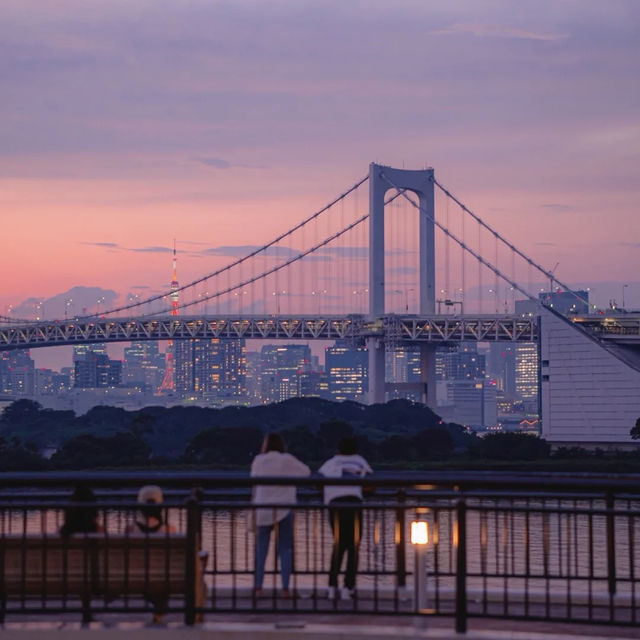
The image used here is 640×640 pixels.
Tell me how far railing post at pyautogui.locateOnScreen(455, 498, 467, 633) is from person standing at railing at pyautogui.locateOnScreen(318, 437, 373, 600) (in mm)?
881

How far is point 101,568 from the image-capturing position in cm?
805

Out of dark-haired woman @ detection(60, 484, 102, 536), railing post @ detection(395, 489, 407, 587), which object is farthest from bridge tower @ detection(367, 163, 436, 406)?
dark-haired woman @ detection(60, 484, 102, 536)

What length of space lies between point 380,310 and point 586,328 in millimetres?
17876

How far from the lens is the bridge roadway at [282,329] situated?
78.2m

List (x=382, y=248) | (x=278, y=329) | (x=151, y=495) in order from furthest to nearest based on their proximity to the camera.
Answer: (x=278, y=329)
(x=382, y=248)
(x=151, y=495)

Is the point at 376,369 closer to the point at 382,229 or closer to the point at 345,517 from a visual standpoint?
the point at 382,229

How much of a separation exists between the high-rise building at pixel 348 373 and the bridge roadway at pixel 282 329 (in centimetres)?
8474

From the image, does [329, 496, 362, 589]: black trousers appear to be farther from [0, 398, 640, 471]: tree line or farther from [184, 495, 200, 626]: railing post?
[0, 398, 640, 471]: tree line

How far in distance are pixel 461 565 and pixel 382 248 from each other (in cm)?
7419

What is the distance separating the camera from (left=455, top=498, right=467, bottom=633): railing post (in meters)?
7.70

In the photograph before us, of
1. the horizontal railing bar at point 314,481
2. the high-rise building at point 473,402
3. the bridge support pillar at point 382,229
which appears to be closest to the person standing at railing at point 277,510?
the horizontal railing bar at point 314,481

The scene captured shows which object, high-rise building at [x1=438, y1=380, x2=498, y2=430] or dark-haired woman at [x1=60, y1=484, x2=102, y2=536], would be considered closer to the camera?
dark-haired woman at [x1=60, y1=484, x2=102, y2=536]

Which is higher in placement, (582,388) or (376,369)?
(376,369)

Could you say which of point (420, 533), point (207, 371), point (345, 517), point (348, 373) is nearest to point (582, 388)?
point (345, 517)
